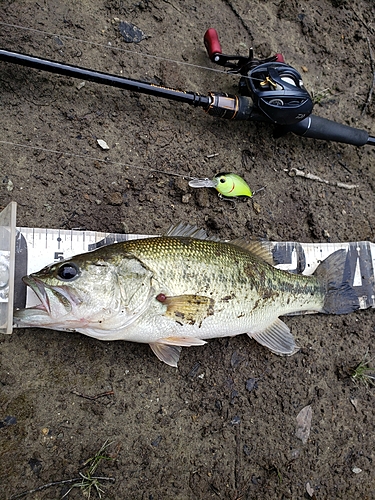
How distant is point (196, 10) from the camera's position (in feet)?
12.7

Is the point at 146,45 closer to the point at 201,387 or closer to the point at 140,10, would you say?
the point at 140,10

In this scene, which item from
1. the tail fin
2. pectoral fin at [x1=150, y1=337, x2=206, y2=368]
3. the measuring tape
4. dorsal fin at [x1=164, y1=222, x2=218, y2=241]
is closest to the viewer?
the measuring tape

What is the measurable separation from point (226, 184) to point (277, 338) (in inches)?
52.4

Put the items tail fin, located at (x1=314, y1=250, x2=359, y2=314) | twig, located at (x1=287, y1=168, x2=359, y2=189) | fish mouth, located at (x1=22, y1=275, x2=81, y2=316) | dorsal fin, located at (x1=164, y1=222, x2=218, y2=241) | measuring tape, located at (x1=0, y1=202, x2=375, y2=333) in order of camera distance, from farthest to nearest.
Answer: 1. twig, located at (x1=287, y1=168, x2=359, y2=189)
2. tail fin, located at (x1=314, y1=250, x2=359, y2=314)
3. dorsal fin, located at (x1=164, y1=222, x2=218, y2=241)
4. measuring tape, located at (x1=0, y1=202, x2=375, y2=333)
5. fish mouth, located at (x1=22, y1=275, x2=81, y2=316)

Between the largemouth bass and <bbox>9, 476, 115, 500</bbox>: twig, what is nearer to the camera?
the largemouth bass

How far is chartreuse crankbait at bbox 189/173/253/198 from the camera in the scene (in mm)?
3518

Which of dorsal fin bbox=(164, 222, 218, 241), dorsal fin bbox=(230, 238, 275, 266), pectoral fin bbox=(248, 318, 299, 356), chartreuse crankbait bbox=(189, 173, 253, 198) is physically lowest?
pectoral fin bbox=(248, 318, 299, 356)

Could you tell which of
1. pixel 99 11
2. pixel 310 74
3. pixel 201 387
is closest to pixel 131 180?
pixel 99 11

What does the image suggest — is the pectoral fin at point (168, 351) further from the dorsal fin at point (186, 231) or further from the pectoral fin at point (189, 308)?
the dorsal fin at point (186, 231)

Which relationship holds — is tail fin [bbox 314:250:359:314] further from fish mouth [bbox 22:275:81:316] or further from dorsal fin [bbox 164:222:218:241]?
fish mouth [bbox 22:275:81:316]

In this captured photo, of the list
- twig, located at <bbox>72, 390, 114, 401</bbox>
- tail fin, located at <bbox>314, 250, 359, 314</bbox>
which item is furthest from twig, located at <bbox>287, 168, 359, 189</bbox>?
twig, located at <bbox>72, 390, 114, 401</bbox>

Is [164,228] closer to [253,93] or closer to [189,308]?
[189,308]

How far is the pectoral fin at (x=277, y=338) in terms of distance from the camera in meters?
3.31

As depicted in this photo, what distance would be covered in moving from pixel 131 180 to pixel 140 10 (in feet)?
5.14
